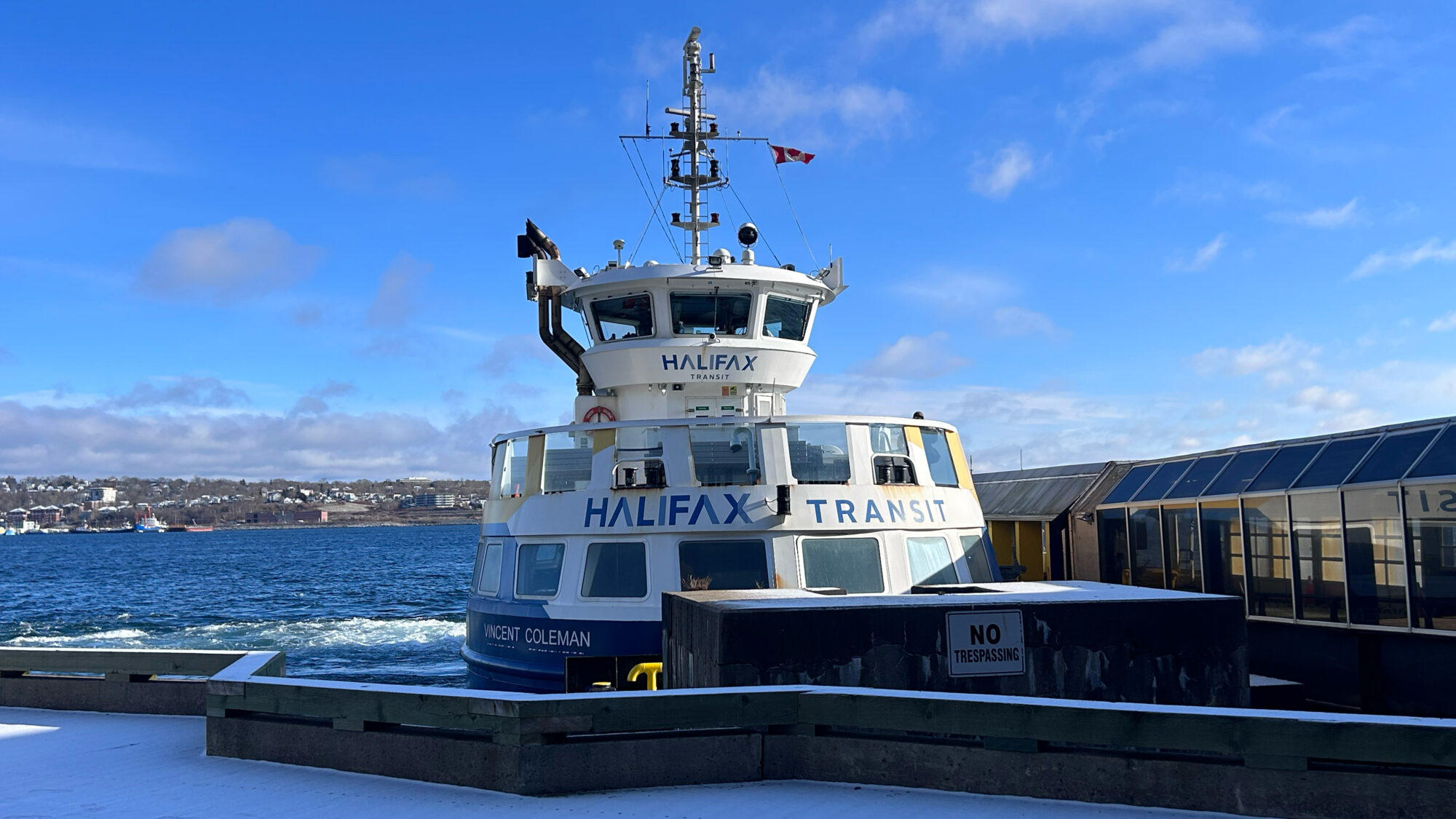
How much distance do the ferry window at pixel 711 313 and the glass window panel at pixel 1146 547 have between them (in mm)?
7697

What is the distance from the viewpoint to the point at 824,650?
8.07 m

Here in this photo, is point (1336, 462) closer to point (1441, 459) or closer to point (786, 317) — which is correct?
point (1441, 459)

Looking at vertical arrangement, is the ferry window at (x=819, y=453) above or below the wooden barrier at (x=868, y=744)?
above

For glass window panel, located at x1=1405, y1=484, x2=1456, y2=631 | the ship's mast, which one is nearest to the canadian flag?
the ship's mast

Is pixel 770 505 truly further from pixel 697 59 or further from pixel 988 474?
pixel 988 474

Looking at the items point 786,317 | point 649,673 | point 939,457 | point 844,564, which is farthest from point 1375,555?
point 786,317

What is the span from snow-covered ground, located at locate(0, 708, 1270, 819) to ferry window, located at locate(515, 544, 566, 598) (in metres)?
6.07

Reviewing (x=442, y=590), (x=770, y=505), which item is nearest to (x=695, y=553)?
(x=770, y=505)

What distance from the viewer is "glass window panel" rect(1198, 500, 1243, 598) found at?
16.0 meters

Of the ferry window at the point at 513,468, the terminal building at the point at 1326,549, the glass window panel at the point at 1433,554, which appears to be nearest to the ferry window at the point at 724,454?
the ferry window at the point at 513,468

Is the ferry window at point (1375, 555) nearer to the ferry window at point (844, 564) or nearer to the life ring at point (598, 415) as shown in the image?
the ferry window at point (844, 564)

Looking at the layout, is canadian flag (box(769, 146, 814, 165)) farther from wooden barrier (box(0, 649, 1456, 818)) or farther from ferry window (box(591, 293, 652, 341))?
wooden barrier (box(0, 649, 1456, 818))

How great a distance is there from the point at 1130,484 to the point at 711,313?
8.32 m

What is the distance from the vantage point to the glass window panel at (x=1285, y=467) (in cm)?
1508
